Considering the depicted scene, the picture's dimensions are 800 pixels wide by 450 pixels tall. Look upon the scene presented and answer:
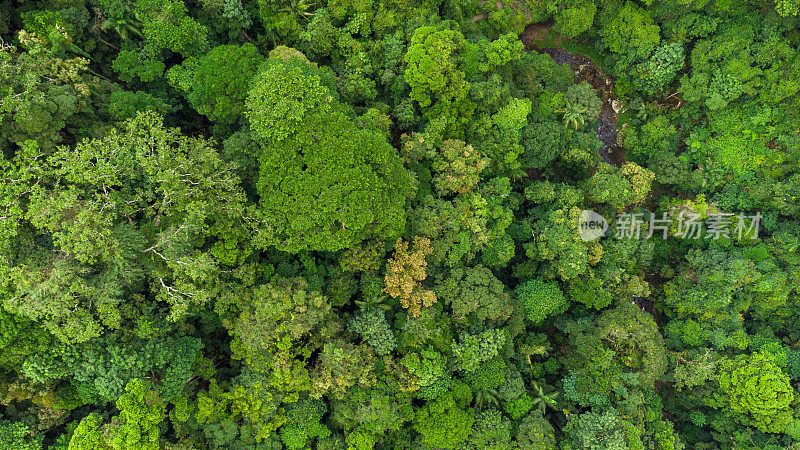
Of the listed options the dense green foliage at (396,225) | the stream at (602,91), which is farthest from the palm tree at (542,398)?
the stream at (602,91)

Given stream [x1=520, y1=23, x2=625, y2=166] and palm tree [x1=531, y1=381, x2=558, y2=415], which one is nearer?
palm tree [x1=531, y1=381, x2=558, y2=415]

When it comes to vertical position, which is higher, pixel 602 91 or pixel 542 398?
pixel 602 91


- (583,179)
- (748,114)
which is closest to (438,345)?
(583,179)

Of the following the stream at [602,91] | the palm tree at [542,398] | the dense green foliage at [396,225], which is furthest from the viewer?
the stream at [602,91]

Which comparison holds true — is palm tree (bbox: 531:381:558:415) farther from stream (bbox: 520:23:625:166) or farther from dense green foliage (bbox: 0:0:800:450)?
stream (bbox: 520:23:625:166)

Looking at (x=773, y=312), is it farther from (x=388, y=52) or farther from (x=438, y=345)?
(x=388, y=52)

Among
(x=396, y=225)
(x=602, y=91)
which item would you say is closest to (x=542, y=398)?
(x=396, y=225)

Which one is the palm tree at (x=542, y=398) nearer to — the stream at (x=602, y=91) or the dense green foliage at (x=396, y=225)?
the dense green foliage at (x=396, y=225)

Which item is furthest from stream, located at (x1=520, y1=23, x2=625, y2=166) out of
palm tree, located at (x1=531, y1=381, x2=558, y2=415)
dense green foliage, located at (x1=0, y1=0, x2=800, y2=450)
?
palm tree, located at (x1=531, y1=381, x2=558, y2=415)

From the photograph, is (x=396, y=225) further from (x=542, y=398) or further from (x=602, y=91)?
(x=602, y=91)
